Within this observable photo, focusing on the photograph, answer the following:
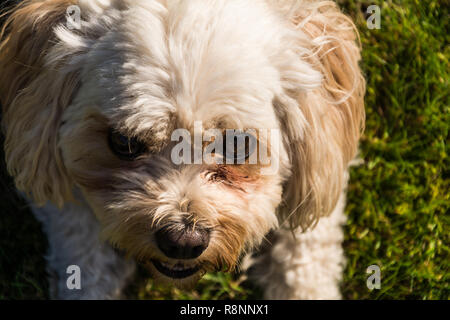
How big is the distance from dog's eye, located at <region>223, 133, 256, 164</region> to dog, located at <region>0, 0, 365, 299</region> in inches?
1.1

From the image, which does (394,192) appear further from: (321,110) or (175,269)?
(175,269)

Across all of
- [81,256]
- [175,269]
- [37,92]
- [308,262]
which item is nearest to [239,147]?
[175,269]

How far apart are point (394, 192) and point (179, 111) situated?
241cm

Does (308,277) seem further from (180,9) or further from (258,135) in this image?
(180,9)

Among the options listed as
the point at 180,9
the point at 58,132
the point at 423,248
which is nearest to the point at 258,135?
the point at 180,9

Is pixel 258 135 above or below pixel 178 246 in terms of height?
above

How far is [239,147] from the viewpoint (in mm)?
2602

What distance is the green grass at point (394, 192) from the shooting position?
13.2 ft

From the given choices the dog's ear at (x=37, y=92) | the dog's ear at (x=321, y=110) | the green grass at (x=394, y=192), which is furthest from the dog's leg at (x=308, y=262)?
the dog's ear at (x=37, y=92)

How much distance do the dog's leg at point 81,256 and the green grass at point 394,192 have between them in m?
0.27

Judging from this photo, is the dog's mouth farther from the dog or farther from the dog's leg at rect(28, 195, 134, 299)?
the dog's leg at rect(28, 195, 134, 299)

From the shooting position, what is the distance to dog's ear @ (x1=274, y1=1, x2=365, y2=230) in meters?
2.74

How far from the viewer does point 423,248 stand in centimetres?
404
